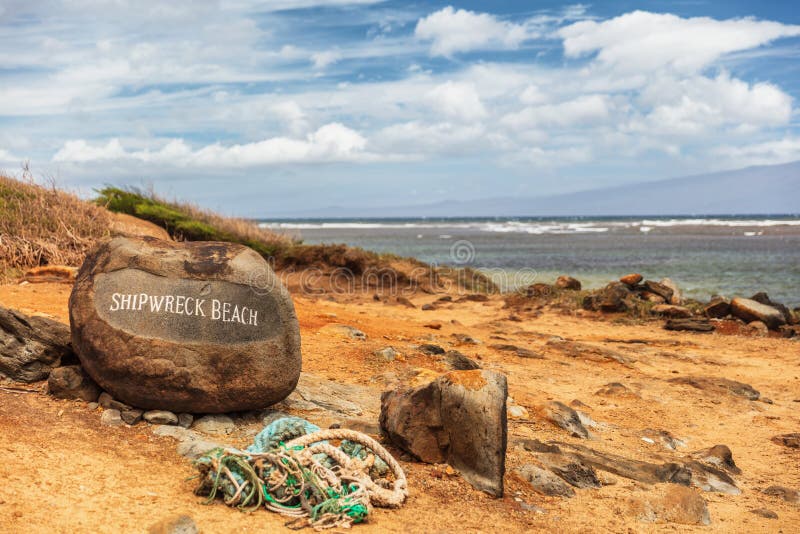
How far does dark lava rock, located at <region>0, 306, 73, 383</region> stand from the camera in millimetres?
6387

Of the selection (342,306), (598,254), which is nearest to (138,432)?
(342,306)

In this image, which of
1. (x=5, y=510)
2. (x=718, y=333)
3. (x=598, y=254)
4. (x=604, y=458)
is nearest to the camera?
(x=5, y=510)

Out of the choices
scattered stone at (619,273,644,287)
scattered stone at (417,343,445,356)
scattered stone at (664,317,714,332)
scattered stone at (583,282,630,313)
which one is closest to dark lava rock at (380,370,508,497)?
scattered stone at (417,343,445,356)

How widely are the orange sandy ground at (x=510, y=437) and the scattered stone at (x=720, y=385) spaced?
23 centimetres

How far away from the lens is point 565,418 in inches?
293

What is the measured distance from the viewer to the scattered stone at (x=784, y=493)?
620cm

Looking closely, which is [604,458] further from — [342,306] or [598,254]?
[598,254]

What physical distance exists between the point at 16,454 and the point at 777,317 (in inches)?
520

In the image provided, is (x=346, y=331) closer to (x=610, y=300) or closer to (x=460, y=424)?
(x=460, y=424)

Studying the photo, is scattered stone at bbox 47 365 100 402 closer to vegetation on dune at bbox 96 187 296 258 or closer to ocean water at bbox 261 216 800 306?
vegetation on dune at bbox 96 187 296 258

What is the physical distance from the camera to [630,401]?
8.81 metres

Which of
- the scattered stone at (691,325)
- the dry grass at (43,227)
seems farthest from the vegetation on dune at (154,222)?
the scattered stone at (691,325)

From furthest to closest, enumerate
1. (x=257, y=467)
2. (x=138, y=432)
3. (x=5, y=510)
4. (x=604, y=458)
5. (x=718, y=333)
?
(x=718, y=333) → (x=604, y=458) → (x=138, y=432) → (x=257, y=467) → (x=5, y=510)

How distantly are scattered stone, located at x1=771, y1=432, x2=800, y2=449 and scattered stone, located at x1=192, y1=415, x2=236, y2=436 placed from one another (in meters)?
5.66
